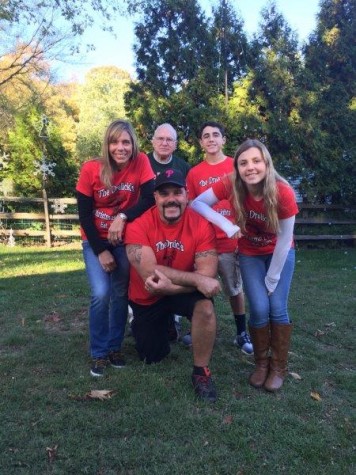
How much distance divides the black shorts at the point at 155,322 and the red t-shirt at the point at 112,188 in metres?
0.73

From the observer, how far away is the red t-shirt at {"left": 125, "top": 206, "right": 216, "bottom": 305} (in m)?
3.53

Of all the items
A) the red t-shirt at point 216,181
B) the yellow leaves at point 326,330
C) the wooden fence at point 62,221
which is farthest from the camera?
the wooden fence at point 62,221

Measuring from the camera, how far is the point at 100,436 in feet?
9.43

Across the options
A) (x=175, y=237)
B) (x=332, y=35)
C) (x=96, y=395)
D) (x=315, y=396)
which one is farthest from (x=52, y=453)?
(x=332, y=35)

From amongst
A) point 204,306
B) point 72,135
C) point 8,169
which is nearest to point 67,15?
point 8,169

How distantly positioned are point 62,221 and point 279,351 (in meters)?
11.0

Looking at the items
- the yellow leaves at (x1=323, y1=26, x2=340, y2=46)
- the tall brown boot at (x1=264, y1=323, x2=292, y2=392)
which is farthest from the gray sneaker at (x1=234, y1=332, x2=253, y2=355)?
the yellow leaves at (x1=323, y1=26, x2=340, y2=46)

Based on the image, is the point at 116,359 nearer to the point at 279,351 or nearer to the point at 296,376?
the point at 279,351

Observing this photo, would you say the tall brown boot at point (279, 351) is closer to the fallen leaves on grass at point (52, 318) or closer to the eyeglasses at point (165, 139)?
the eyeglasses at point (165, 139)

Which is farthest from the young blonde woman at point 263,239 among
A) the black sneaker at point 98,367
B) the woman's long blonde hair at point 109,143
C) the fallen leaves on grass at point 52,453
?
the fallen leaves on grass at point 52,453

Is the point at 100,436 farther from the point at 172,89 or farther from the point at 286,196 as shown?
the point at 172,89

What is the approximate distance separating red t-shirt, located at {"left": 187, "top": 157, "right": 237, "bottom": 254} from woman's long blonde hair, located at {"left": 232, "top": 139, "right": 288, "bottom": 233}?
0.65m

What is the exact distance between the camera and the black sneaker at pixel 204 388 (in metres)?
3.35

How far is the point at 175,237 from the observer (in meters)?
3.56
